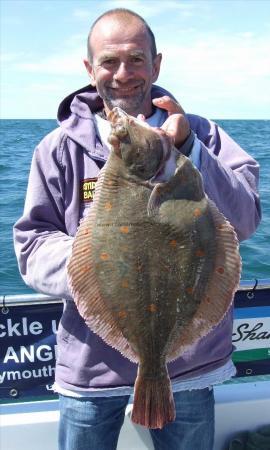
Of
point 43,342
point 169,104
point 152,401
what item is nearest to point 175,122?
point 169,104

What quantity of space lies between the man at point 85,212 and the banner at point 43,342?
0.70 metres

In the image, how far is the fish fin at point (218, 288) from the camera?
2102 millimetres

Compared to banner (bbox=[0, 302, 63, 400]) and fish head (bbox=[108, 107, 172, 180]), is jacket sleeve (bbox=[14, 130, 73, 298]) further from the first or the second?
banner (bbox=[0, 302, 63, 400])

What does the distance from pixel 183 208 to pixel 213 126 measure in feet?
2.71

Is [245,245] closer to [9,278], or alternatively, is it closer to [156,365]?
[9,278]

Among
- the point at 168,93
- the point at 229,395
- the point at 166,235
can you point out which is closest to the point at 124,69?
the point at 168,93

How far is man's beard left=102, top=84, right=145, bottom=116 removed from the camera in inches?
101

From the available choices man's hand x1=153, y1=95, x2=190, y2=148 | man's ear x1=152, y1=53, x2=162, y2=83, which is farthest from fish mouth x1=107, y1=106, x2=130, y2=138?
man's ear x1=152, y1=53, x2=162, y2=83

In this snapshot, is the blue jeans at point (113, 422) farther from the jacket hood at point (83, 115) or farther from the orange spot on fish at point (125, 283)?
the jacket hood at point (83, 115)

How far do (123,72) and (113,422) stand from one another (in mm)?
1667

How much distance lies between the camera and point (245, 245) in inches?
378

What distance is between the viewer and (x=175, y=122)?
2158 millimetres

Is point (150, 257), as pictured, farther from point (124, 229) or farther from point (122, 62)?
point (122, 62)

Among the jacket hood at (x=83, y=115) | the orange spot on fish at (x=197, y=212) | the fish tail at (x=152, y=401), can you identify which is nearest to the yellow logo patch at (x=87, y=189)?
the jacket hood at (x=83, y=115)
